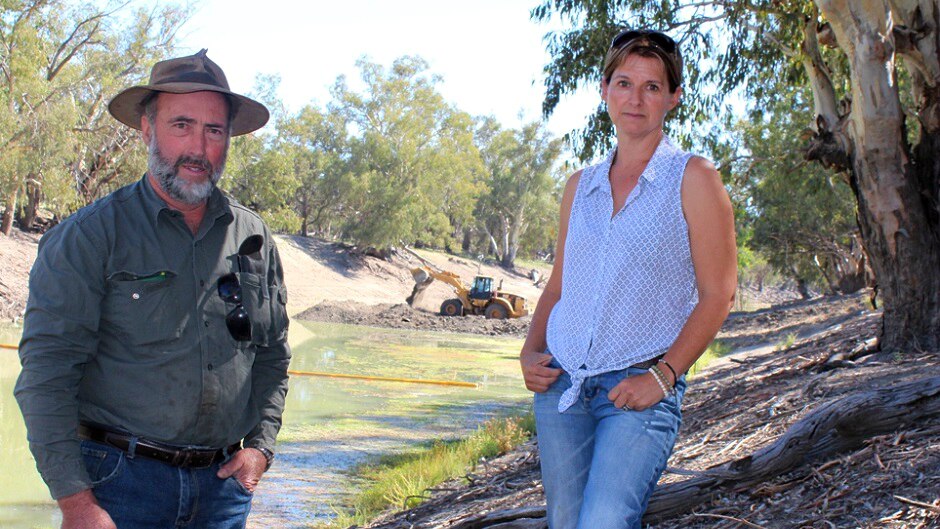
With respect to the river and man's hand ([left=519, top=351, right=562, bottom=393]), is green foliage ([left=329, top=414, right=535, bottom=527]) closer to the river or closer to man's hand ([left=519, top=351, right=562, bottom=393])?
the river

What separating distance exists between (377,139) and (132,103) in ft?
151

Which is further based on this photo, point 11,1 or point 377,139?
point 377,139

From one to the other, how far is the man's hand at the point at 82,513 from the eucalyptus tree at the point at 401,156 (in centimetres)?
4278

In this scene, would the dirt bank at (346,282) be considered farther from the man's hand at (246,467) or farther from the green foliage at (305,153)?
the man's hand at (246,467)

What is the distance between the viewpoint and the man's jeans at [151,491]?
2.56 metres

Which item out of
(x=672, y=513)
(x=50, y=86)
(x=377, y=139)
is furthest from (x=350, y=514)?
(x=377, y=139)

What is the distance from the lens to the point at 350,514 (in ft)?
22.6

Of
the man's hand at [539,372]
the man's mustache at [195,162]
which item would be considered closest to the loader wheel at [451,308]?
the man's mustache at [195,162]

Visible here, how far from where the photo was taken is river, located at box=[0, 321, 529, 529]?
7.17m

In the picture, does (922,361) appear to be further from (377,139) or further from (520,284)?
(520,284)

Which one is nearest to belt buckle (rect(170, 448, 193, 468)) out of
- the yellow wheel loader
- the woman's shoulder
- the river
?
the woman's shoulder

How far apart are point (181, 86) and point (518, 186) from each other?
61.2 metres

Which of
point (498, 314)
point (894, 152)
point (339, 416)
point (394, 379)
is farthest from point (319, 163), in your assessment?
point (894, 152)

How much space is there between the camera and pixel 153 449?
2.63 m
